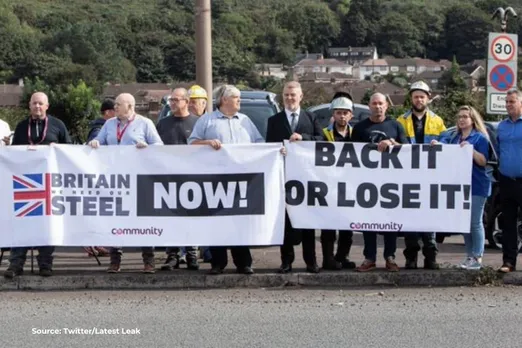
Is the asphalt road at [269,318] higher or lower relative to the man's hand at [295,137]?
lower

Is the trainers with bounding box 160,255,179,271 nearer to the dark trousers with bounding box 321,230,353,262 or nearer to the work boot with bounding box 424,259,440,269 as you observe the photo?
the dark trousers with bounding box 321,230,353,262

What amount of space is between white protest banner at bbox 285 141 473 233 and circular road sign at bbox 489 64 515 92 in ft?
20.8

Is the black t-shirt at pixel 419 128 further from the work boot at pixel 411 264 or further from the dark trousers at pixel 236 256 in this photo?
the dark trousers at pixel 236 256

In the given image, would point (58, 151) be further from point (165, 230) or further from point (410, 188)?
point (410, 188)

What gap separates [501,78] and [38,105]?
342 inches

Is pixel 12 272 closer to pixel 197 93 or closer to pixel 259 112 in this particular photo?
pixel 197 93

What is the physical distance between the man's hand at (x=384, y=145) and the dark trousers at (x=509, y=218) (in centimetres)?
121

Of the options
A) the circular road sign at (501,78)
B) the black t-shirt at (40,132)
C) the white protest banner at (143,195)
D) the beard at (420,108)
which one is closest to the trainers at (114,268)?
the white protest banner at (143,195)

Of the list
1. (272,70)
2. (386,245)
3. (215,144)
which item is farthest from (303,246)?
(272,70)

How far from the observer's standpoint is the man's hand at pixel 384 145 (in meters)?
9.89

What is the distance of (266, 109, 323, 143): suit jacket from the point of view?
10109 millimetres

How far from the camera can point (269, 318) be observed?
8.30 m

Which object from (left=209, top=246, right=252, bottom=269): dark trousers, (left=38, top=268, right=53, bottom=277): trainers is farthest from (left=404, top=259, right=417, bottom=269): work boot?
(left=38, top=268, right=53, bottom=277): trainers

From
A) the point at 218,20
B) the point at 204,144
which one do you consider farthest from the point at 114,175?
the point at 218,20
